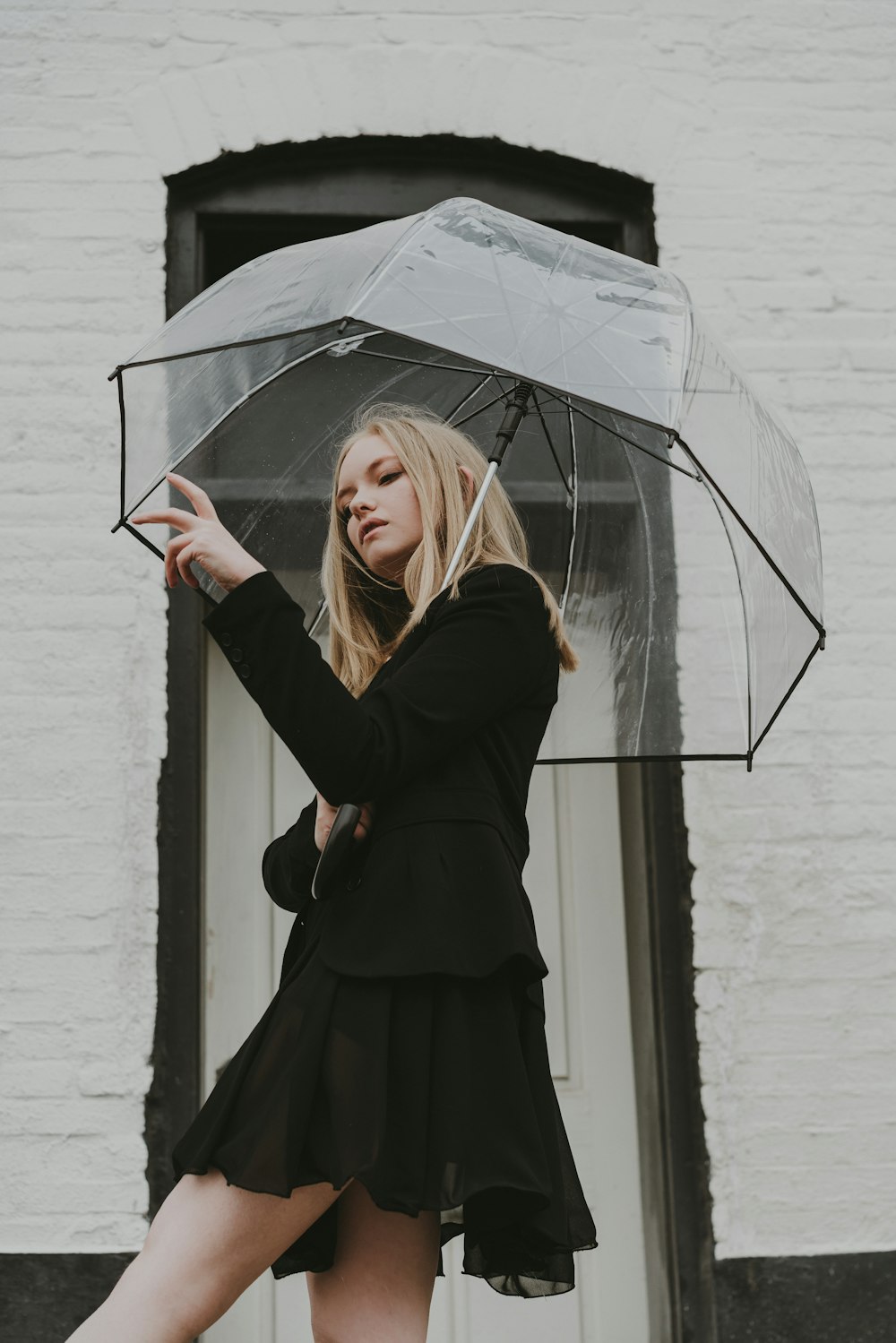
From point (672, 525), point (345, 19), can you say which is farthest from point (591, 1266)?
point (345, 19)

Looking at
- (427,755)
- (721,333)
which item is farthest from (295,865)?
(721,333)

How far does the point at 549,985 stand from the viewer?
354 cm

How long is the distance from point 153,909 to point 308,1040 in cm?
152

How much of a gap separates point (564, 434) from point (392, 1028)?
50.0 inches

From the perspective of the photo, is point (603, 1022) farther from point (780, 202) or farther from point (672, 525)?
point (780, 202)

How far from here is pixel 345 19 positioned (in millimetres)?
3615

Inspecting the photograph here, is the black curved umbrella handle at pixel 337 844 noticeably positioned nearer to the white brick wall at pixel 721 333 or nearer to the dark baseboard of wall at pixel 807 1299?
the white brick wall at pixel 721 333

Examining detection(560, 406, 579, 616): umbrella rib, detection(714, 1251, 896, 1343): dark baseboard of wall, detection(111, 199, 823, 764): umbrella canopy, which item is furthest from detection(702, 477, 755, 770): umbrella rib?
detection(714, 1251, 896, 1343): dark baseboard of wall

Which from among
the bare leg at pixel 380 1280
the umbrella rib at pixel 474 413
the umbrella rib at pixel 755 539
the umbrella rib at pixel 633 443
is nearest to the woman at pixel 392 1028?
the bare leg at pixel 380 1280

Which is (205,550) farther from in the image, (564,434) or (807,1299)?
(807,1299)

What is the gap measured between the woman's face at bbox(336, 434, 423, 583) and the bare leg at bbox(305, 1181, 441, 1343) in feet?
2.91

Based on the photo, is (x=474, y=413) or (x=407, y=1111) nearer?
(x=407, y=1111)

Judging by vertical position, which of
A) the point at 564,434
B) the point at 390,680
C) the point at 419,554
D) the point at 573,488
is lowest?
the point at 390,680

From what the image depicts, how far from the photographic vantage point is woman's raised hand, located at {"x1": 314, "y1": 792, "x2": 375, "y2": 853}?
5.82 feet
